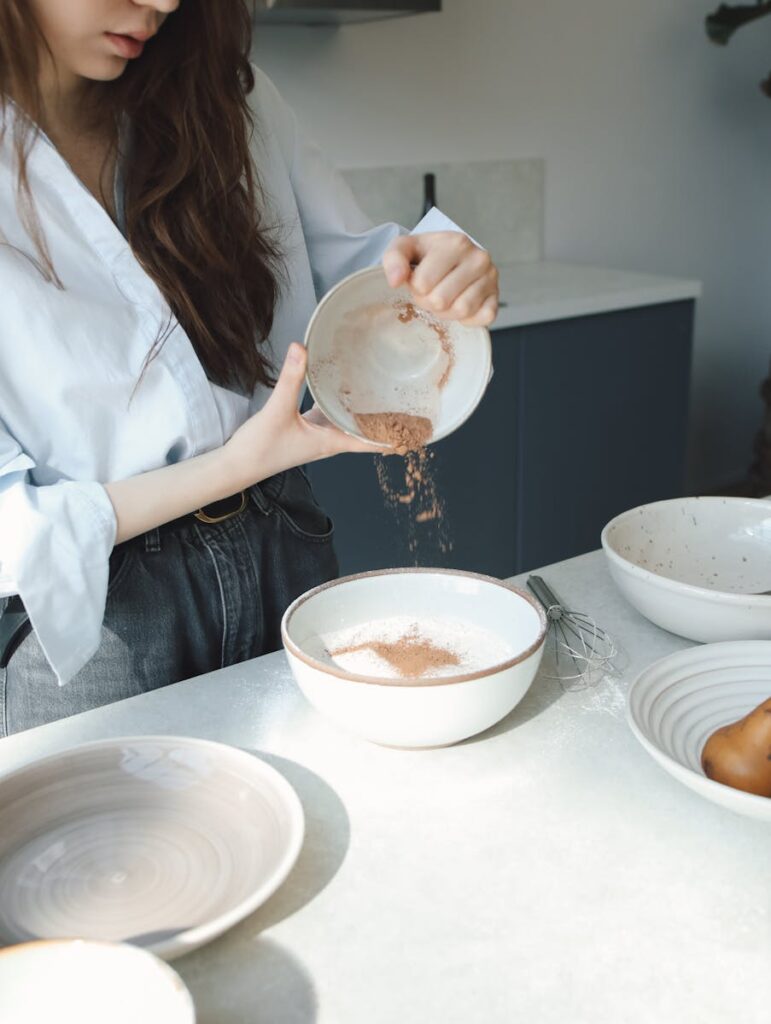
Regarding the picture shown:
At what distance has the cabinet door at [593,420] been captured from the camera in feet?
8.33

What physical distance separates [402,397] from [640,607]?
1.04 feet

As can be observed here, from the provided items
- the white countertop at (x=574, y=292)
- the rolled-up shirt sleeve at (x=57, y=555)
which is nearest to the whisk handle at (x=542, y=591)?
the rolled-up shirt sleeve at (x=57, y=555)

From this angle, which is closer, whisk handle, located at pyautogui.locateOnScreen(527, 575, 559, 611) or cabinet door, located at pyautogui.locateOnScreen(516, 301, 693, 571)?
whisk handle, located at pyautogui.locateOnScreen(527, 575, 559, 611)

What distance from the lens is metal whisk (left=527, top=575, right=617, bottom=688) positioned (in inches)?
38.3

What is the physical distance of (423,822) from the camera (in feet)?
2.51

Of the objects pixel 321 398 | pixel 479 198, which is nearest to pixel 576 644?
pixel 321 398

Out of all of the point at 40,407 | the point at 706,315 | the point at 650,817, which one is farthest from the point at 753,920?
the point at 706,315

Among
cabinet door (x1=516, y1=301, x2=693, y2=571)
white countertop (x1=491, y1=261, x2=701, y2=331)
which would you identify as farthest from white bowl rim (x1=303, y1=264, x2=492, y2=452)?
cabinet door (x1=516, y1=301, x2=693, y2=571)

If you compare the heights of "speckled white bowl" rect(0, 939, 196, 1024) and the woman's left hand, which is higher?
the woman's left hand

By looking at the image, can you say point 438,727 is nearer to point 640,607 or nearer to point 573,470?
point 640,607

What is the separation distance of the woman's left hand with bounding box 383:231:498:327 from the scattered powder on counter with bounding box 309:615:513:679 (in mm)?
297

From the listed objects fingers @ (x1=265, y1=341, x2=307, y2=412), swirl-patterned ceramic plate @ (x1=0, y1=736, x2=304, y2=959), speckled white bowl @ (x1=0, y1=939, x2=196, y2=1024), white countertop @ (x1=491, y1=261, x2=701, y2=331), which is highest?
fingers @ (x1=265, y1=341, x2=307, y2=412)

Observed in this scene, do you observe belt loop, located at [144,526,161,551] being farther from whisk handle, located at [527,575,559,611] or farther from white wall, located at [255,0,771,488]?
white wall, located at [255,0,771,488]

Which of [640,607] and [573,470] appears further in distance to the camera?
[573,470]
